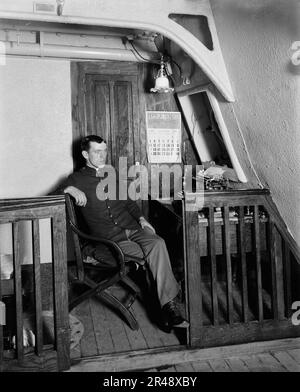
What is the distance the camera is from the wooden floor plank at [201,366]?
223 centimetres

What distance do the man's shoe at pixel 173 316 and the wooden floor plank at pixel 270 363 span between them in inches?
20.8

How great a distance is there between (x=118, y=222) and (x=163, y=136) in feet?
4.59

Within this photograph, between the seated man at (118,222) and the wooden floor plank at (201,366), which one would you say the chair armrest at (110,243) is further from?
the wooden floor plank at (201,366)

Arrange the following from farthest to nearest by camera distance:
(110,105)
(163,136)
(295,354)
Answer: (163,136)
(110,105)
(295,354)

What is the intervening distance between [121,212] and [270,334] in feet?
4.75

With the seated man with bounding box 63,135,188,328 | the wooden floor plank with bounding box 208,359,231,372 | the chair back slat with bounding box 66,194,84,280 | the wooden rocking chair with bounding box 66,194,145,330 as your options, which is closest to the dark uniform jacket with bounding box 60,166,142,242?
the seated man with bounding box 63,135,188,328

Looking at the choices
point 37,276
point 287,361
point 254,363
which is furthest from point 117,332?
point 287,361

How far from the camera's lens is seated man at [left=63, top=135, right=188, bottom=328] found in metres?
2.56

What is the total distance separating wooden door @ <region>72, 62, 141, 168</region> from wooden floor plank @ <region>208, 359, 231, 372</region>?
2.23 metres

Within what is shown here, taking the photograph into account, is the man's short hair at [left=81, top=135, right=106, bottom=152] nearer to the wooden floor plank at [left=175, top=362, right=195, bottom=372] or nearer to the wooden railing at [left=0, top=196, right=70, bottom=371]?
the wooden railing at [left=0, top=196, right=70, bottom=371]

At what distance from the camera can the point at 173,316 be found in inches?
95.7

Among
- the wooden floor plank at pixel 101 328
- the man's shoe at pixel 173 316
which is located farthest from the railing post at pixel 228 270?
the wooden floor plank at pixel 101 328

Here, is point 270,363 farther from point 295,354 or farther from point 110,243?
point 110,243
